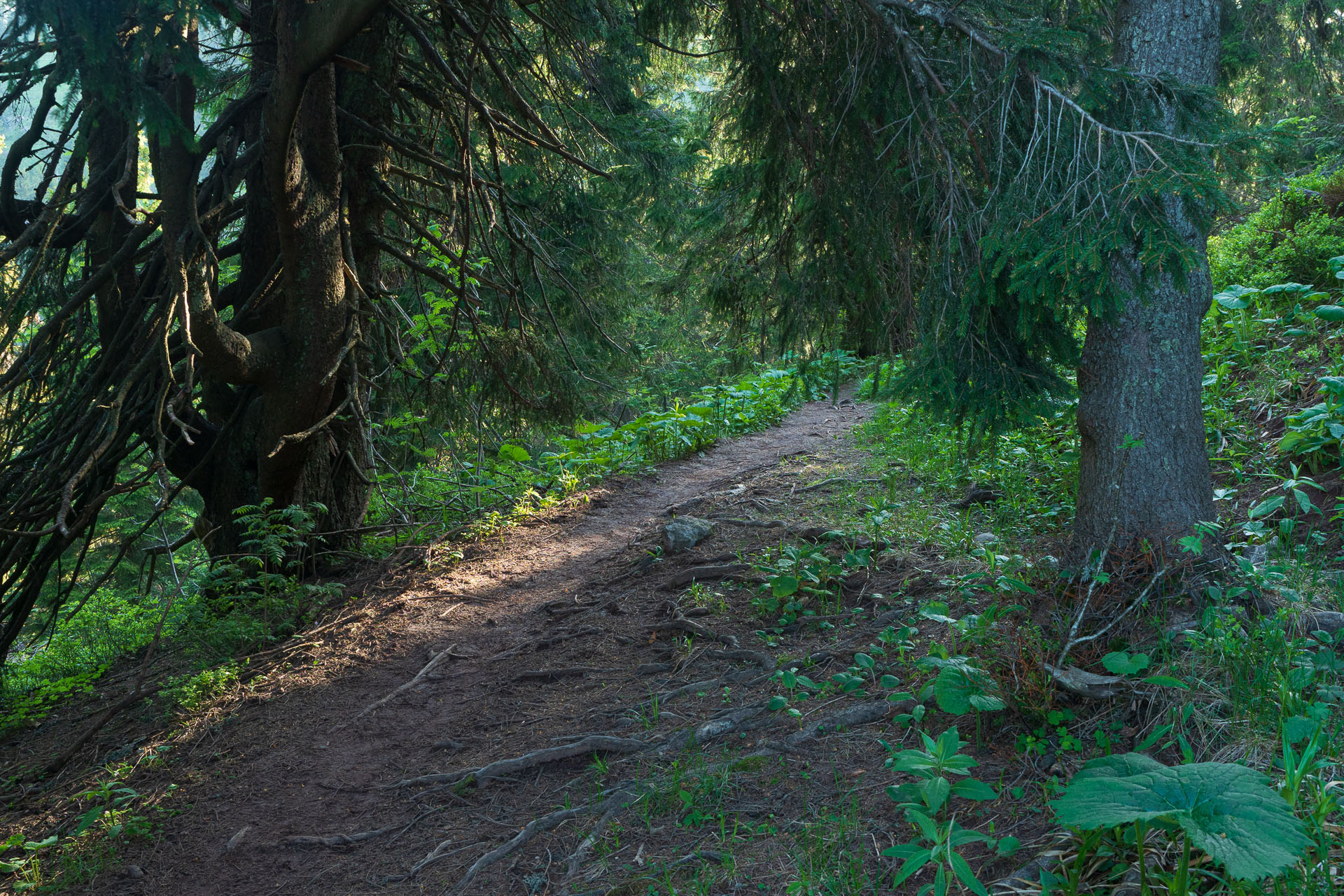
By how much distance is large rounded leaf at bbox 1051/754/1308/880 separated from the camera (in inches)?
58.6

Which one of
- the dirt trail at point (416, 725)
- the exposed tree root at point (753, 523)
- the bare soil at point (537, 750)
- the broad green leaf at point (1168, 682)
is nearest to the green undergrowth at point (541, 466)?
the dirt trail at point (416, 725)

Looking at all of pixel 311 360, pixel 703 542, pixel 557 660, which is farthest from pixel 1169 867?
→ pixel 311 360

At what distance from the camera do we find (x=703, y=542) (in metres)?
5.65

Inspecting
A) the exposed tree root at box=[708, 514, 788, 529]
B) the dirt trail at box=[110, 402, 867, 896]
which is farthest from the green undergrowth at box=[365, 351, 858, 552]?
the exposed tree root at box=[708, 514, 788, 529]

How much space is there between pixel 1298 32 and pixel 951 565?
7.11 metres

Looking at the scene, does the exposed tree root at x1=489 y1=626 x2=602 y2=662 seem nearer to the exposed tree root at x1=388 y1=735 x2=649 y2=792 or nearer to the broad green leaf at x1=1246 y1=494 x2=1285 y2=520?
the exposed tree root at x1=388 y1=735 x2=649 y2=792

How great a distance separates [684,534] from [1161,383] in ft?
10.6

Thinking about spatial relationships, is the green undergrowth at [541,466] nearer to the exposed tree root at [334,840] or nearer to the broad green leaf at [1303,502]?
the broad green leaf at [1303,502]

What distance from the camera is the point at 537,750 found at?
140 inches

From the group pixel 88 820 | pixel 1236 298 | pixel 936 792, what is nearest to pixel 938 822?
pixel 936 792

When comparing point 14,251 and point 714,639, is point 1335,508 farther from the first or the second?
point 14,251

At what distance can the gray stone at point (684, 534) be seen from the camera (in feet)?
18.4

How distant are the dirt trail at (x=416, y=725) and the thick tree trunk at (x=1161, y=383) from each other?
2.06m

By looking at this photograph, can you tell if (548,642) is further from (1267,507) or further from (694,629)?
(1267,507)
